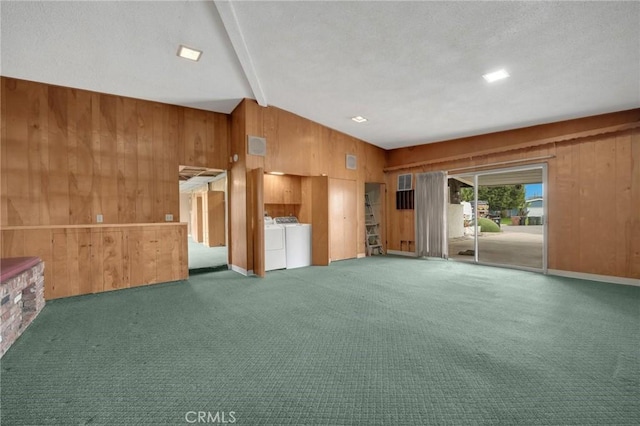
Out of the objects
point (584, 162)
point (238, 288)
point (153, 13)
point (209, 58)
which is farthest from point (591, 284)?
point (153, 13)

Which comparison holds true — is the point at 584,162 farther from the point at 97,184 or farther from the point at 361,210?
the point at 97,184

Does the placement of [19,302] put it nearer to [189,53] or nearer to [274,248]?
[189,53]

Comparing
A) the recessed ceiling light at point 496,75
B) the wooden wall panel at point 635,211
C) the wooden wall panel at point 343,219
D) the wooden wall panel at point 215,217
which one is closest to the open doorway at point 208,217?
the wooden wall panel at point 215,217

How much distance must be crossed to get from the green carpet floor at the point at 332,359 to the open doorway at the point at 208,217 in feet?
12.2

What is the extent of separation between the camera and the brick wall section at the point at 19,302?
2.33m

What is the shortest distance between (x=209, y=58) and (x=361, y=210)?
4.82 meters

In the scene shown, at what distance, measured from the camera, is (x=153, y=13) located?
2.71 m

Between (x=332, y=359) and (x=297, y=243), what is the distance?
3.72 metres

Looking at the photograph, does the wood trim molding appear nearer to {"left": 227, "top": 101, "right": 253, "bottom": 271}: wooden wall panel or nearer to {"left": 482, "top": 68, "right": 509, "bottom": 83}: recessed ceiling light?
{"left": 482, "top": 68, "right": 509, "bottom": 83}: recessed ceiling light

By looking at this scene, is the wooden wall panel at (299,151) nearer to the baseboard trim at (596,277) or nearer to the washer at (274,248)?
the washer at (274,248)

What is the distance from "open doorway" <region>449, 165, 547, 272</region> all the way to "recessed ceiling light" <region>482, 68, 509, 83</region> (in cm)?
257

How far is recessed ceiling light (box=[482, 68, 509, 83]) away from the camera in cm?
Result: 345

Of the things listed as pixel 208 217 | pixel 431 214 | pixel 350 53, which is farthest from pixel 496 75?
pixel 208 217

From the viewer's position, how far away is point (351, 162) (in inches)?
269
